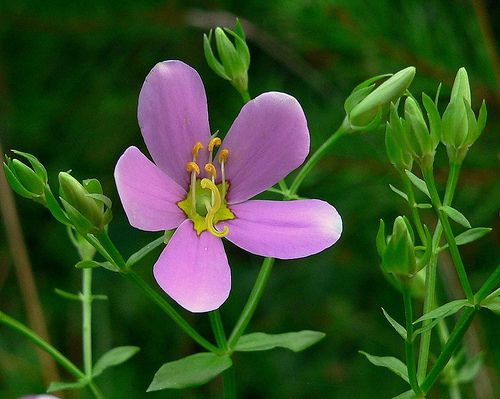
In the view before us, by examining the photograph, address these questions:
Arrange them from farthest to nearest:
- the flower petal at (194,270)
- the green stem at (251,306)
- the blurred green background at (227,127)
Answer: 1. the blurred green background at (227,127)
2. the green stem at (251,306)
3. the flower petal at (194,270)

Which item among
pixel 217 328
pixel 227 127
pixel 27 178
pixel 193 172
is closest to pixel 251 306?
pixel 217 328

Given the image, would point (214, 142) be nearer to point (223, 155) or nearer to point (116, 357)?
point (223, 155)

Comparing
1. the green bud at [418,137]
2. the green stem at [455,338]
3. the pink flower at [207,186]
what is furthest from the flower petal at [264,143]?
the green stem at [455,338]

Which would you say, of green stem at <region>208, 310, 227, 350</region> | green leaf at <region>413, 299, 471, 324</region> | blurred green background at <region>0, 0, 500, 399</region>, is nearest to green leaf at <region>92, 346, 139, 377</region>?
green stem at <region>208, 310, 227, 350</region>

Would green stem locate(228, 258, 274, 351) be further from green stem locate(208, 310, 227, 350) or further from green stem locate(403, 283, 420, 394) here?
green stem locate(403, 283, 420, 394)

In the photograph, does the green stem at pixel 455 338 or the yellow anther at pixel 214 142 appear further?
the yellow anther at pixel 214 142

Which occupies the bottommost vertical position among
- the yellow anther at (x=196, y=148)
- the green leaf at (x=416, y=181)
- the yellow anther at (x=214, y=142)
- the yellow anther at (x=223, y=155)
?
the green leaf at (x=416, y=181)

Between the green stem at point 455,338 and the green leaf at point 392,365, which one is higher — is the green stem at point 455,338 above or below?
above

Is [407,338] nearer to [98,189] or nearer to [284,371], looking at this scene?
[98,189]

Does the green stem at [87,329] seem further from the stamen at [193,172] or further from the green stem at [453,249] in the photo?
the green stem at [453,249]
